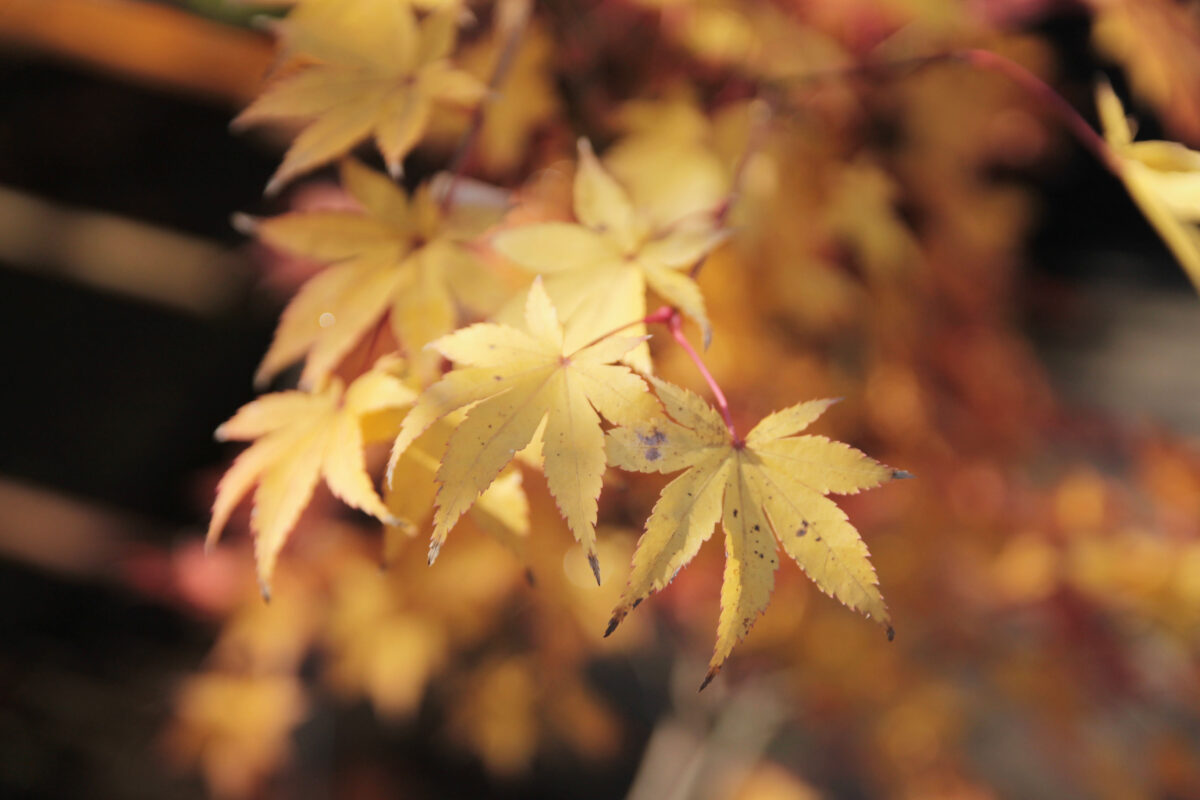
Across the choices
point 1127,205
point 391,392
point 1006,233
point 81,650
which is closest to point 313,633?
point 81,650

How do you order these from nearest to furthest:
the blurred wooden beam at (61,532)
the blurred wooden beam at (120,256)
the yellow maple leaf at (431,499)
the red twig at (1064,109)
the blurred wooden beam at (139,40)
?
the yellow maple leaf at (431,499), the red twig at (1064,109), the blurred wooden beam at (139,40), the blurred wooden beam at (120,256), the blurred wooden beam at (61,532)

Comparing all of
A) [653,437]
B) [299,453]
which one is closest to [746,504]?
[653,437]

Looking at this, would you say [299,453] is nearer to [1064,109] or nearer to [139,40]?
[1064,109]

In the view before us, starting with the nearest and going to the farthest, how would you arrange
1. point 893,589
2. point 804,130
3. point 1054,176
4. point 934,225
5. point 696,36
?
point 696,36 < point 804,130 < point 893,589 < point 934,225 < point 1054,176

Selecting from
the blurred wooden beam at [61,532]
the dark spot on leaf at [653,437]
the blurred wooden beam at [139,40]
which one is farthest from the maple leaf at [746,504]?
the blurred wooden beam at [61,532]

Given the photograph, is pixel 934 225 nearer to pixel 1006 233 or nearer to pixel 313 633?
pixel 1006 233

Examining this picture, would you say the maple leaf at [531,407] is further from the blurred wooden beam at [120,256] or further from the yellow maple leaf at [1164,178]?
the blurred wooden beam at [120,256]
